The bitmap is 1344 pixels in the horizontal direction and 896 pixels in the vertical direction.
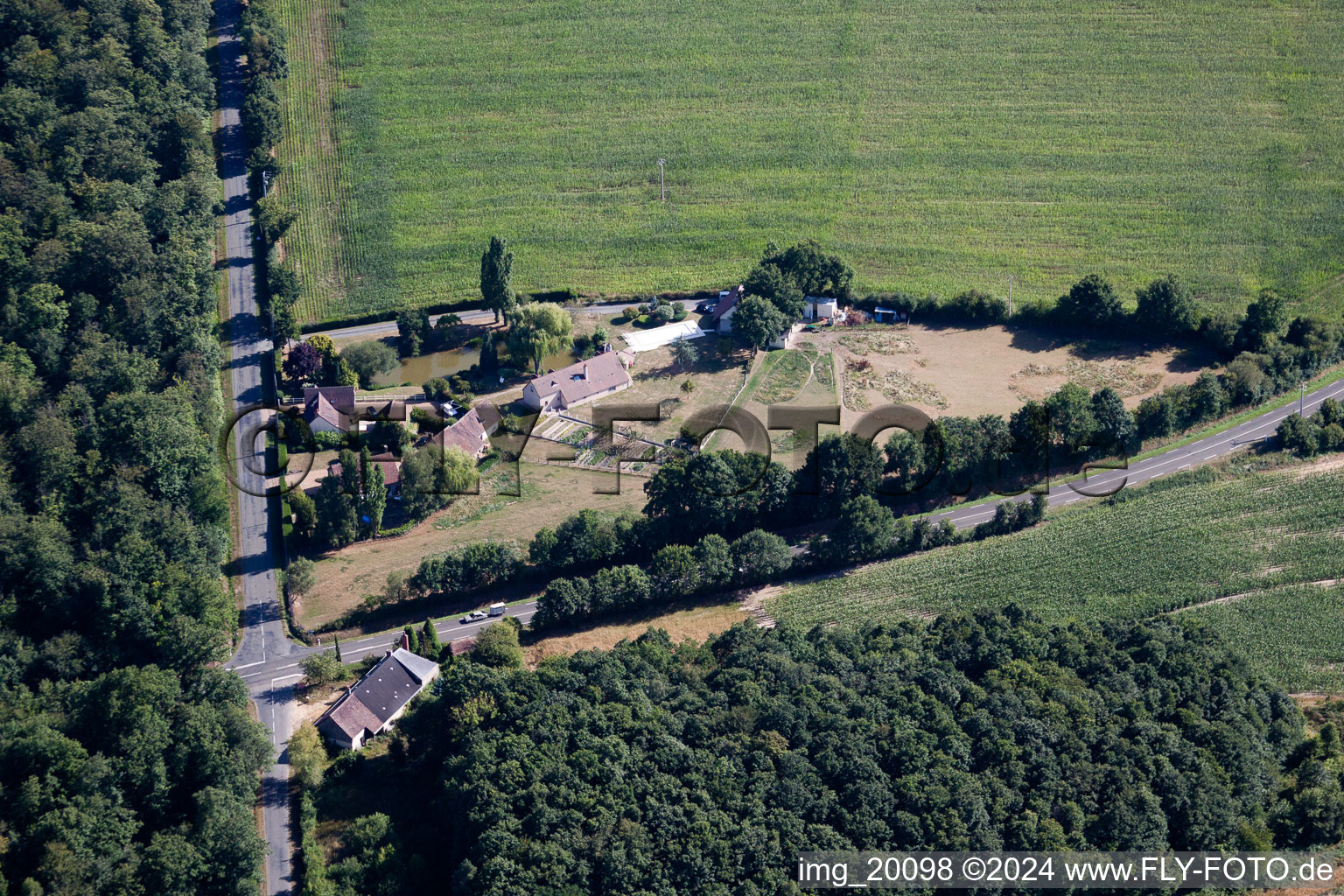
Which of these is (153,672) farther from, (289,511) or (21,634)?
(289,511)

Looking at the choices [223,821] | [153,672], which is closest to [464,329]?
[153,672]

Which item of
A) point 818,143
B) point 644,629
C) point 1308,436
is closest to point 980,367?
point 1308,436

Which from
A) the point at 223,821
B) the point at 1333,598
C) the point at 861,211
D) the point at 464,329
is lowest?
the point at 223,821

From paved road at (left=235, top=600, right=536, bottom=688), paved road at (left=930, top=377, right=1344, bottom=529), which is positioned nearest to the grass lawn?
paved road at (left=235, top=600, right=536, bottom=688)

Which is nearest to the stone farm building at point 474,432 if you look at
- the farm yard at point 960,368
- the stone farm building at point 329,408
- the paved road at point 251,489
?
the stone farm building at point 329,408

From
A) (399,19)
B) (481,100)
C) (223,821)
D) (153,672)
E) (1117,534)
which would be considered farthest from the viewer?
(399,19)

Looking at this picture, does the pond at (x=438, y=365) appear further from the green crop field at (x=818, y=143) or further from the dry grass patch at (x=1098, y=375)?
the dry grass patch at (x=1098, y=375)
